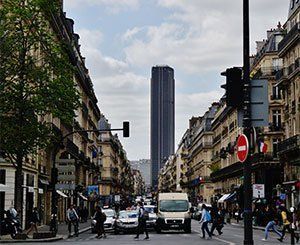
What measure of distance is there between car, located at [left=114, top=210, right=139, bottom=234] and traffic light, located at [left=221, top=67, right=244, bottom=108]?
33.8 meters

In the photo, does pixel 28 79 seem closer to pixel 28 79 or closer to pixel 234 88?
pixel 28 79

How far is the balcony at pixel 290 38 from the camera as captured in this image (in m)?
65.1

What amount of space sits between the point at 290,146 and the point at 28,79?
116 feet

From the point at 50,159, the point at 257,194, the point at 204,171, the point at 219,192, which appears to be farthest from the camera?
the point at 204,171

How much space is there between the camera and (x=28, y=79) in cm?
3641

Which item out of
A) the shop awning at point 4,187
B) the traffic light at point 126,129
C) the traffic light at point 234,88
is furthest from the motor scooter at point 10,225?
the traffic light at point 234,88

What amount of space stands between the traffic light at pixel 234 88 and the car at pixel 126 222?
3380 cm

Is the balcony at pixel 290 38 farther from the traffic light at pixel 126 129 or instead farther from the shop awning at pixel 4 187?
the shop awning at pixel 4 187

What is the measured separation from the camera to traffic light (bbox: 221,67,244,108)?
14570 millimetres

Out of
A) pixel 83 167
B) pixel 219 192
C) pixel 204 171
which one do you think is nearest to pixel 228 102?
pixel 83 167

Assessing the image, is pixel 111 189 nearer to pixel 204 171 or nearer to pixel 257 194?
pixel 204 171

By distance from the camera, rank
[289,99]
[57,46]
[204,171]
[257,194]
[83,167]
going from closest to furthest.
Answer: [57,46] < [257,194] < [289,99] < [83,167] < [204,171]

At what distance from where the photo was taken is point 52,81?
36.2 metres

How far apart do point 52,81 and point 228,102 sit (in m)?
22.5
